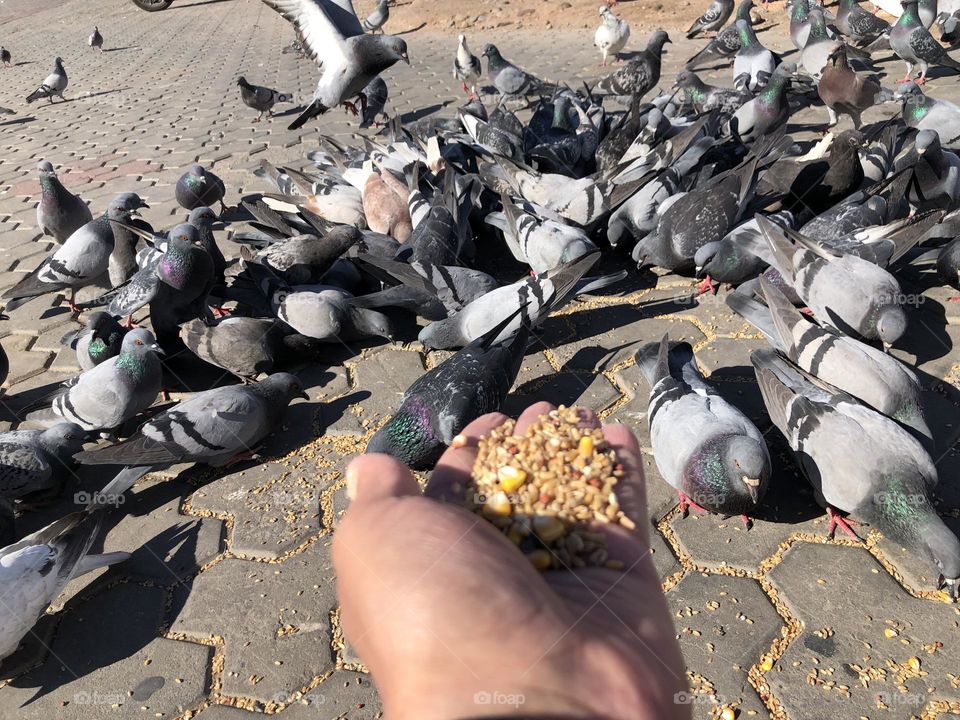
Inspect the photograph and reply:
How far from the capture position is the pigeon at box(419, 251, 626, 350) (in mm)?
4457

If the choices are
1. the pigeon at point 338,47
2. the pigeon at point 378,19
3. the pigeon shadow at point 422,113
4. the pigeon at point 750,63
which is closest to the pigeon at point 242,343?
the pigeon at point 338,47

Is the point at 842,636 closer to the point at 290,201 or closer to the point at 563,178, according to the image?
the point at 563,178

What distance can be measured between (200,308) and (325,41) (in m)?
4.16

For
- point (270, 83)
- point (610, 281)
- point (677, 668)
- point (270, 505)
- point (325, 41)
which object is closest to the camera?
point (677, 668)

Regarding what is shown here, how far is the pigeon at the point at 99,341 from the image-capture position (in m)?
4.48

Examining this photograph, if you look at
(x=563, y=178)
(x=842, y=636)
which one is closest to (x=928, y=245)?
(x=563, y=178)

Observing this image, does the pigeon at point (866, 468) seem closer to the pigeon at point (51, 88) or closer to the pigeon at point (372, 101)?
the pigeon at point (372, 101)

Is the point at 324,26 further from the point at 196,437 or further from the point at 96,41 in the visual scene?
the point at 96,41

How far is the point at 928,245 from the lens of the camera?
16.5ft

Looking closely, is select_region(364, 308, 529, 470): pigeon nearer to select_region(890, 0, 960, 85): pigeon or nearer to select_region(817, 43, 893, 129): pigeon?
select_region(817, 43, 893, 129): pigeon

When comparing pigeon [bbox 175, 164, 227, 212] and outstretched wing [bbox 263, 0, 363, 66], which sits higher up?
outstretched wing [bbox 263, 0, 363, 66]

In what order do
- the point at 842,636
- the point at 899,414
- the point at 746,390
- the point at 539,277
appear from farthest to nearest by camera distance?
the point at 539,277
the point at 746,390
the point at 899,414
the point at 842,636

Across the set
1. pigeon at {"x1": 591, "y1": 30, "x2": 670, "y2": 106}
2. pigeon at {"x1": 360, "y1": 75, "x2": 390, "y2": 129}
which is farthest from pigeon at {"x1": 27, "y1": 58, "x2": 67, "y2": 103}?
pigeon at {"x1": 591, "y1": 30, "x2": 670, "y2": 106}

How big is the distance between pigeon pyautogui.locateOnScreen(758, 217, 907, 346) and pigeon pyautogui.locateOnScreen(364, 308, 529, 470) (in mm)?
2041
